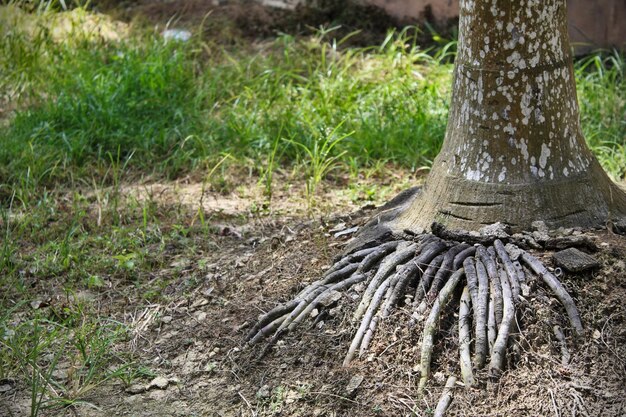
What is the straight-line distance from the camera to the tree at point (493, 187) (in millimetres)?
3650

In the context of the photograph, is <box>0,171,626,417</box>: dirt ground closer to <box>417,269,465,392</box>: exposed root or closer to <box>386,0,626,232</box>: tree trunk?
<box>417,269,465,392</box>: exposed root

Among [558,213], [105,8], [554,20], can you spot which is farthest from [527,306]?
[105,8]

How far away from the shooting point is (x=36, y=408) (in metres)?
3.49

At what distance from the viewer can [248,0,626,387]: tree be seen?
12.0 ft

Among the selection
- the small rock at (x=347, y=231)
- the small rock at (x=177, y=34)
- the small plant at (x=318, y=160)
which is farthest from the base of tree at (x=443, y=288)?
the small rock at (x=177, y=34)

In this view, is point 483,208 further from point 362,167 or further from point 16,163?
point 16,163

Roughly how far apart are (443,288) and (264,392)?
0.87 meters

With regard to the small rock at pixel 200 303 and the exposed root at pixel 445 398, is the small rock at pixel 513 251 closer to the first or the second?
the exposed root at pixel 445 398

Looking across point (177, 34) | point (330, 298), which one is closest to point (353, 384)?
point (330, 298)

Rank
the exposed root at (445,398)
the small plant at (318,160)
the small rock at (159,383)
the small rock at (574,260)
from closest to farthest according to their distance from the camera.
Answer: the exposed root at (445,398), the small rock at (574,260), the small rock at (159,383), the small plant at (318,160)

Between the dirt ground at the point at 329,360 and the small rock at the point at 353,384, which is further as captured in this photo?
the small rock at the point at 353,384

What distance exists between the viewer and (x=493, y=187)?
382 cm

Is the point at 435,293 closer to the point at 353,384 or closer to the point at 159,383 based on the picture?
the point at 353,384

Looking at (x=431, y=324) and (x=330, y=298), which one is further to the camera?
(x=330, y=298)
